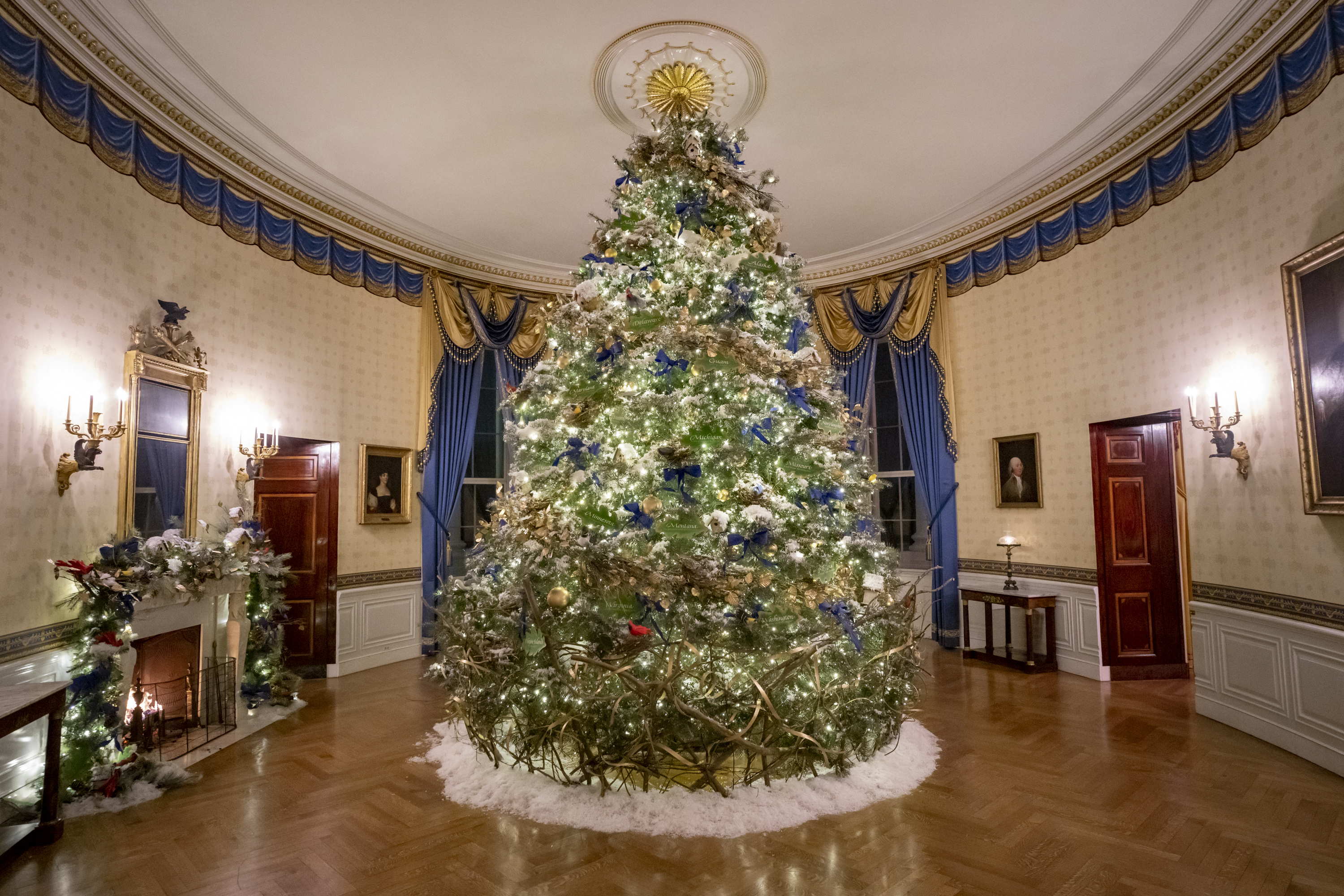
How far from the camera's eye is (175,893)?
296 cm

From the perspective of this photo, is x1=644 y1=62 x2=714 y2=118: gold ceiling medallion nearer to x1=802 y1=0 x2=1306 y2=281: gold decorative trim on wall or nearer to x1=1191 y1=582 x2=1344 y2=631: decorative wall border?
x1=802 y1=0 x2=1306 y2=281: gold decorative trim on wall

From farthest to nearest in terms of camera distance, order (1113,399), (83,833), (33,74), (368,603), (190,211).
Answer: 1. (368,603)
2. (1113,399)
3. (190,211)
4. (33,74)
5. (83,833)

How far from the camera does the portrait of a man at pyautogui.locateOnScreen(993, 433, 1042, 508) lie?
23.3 feet

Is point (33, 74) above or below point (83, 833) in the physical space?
above

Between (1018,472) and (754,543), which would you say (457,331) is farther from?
(1018,472)

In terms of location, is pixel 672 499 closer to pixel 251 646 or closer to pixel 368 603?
pixel 251 646

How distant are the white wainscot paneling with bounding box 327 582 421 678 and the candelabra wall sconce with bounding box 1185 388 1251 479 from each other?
24.6ft

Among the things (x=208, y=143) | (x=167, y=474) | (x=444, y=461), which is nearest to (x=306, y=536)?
(x=444, y=461)

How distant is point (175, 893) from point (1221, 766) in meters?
5.57

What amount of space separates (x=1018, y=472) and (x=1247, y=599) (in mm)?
2482

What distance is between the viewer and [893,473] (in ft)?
28.9

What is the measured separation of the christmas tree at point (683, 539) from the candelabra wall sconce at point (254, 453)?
2327 mm

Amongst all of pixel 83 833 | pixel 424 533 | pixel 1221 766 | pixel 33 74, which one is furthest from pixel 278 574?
pixel 1221 766

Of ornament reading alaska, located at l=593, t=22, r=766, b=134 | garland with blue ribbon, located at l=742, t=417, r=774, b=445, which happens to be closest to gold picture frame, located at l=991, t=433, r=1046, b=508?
garland with blue ribbon, located at l=742, t=417, r=774, b=445
